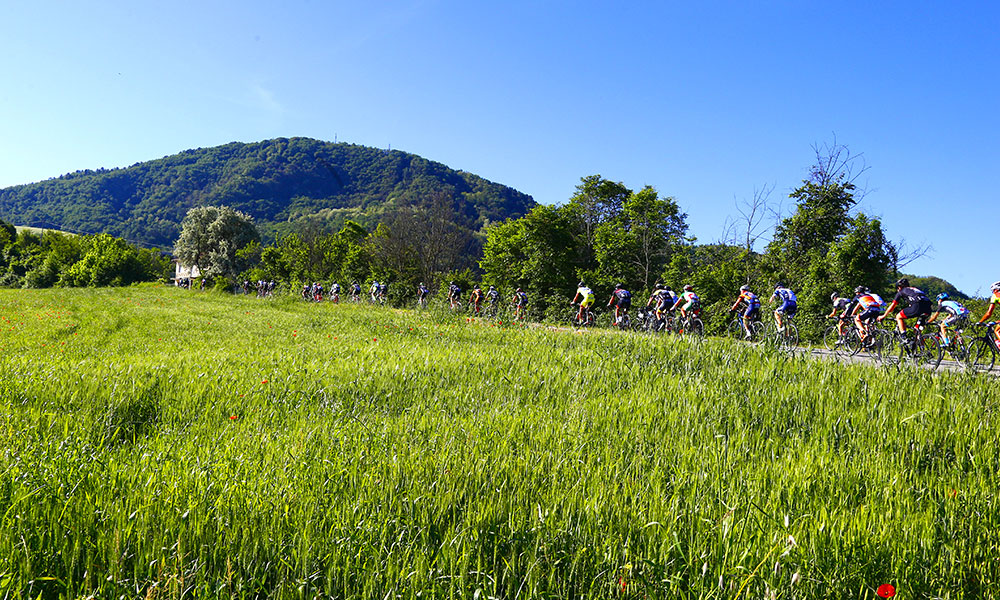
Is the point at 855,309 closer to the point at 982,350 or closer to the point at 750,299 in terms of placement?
the point at 750,299

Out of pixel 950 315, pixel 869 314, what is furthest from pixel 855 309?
pixel 950 315

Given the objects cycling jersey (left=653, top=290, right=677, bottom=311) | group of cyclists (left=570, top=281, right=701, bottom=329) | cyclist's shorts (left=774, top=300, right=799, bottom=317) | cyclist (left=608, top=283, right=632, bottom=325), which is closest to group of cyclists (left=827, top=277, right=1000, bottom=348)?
cyclist's shorts (left=774, top=300, right=799, bottom=317)

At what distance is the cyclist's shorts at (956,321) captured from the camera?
9938 millimetres

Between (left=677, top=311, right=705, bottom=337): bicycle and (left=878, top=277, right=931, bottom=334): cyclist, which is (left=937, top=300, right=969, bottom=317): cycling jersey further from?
(left=677, top=311, right=705, bottom=337): bicycle

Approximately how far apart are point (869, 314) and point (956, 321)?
184 centimetres

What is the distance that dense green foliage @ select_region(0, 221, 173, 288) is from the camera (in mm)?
68375

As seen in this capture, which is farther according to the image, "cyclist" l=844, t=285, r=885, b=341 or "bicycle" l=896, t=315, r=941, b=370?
"cyclist" l=844, t=285, r=885, b=341

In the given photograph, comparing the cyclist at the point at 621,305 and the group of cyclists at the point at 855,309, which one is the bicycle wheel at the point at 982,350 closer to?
the group of cyclists at the point at 855,309

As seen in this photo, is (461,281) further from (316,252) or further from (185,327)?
(185,327)

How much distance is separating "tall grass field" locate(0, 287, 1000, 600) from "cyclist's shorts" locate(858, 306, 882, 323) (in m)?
7.18

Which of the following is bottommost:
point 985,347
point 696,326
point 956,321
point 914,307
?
point 696,326

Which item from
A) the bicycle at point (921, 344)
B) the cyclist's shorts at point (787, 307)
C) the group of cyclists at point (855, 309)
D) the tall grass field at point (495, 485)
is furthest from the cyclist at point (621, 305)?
the tall grass field at point (495, 485)

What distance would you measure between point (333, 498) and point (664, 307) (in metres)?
15.7

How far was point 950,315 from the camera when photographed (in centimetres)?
1020
